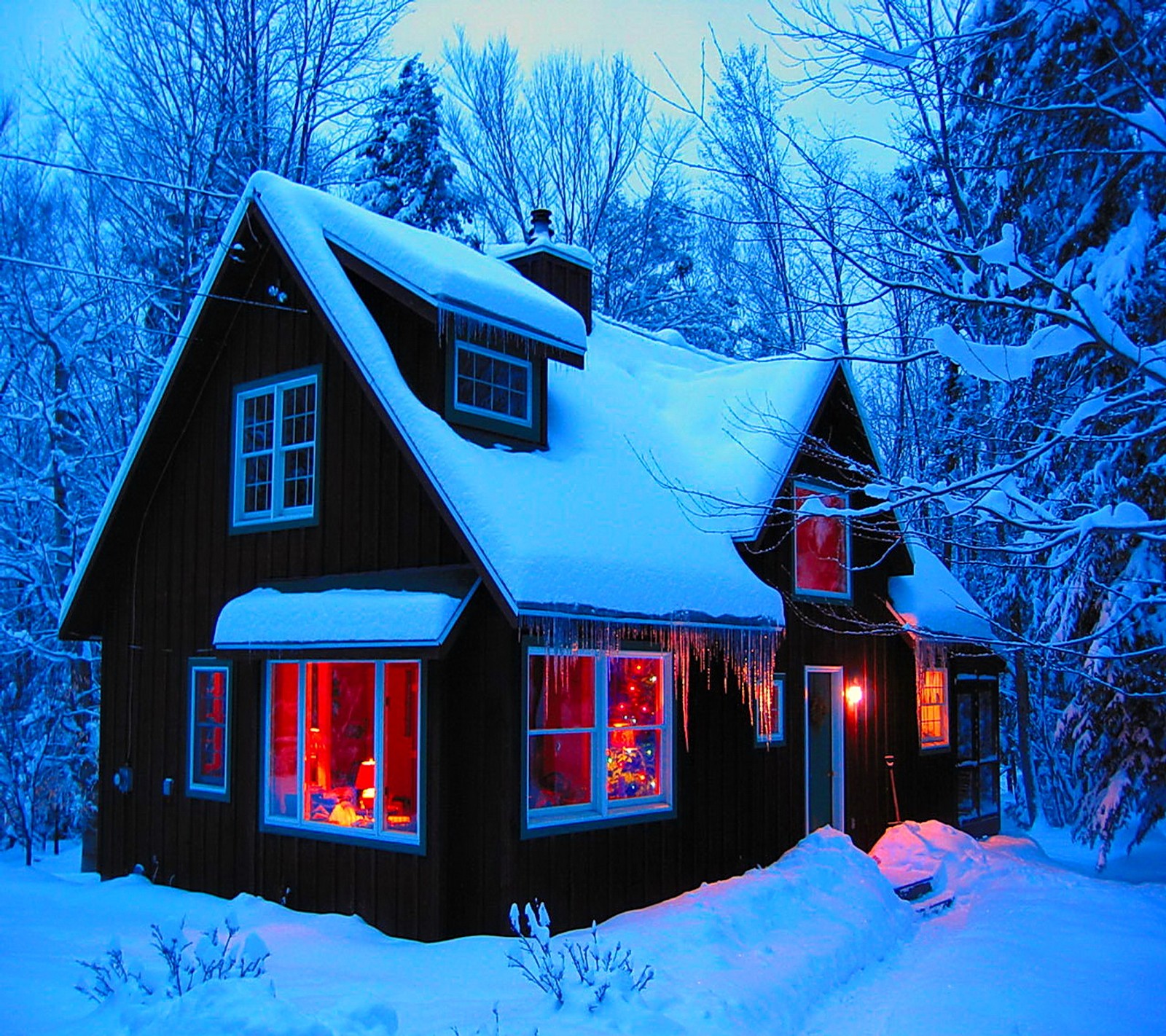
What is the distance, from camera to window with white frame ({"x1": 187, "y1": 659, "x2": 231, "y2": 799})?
11.5m

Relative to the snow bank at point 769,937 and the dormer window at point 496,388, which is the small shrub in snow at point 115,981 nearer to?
the snow bank at point 769,937

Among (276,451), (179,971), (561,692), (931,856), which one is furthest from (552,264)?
(179,971)

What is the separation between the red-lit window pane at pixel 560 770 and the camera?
980 centimetres

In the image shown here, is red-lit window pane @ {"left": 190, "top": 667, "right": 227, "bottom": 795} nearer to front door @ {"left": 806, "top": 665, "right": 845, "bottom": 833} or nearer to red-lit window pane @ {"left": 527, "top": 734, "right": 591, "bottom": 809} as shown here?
red-lit window pane @ {"left": 527, "top": 734, "right": 591, "bottom": 809}

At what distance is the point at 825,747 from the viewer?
14312 millimetres

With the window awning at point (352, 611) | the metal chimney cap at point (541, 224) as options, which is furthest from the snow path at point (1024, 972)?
the metal chimney cap at point (541, 224)

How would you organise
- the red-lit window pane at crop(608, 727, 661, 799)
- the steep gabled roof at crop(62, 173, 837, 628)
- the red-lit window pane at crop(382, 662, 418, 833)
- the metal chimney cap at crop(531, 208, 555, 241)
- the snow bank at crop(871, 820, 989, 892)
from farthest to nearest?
1. the metal chimney cap at crop(531, 208, 555, 241)
2. the snow bank at crop(871, 820, 989, 892)
3. the red-lit window pane at crop(608, 727, 661, 799)
4. the red-lit window pane at crop(382, 662, 418, 833)
5. the steep gabled roof at crop(62, 173, 837, 628)

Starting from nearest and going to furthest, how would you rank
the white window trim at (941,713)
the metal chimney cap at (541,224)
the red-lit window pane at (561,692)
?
the red-lit window pane at (561,692), the metal chimney cap at (541,224), the white window trim at (941,713)

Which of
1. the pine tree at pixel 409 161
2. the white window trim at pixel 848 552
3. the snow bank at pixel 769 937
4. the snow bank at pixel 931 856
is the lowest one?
the snow bank at pixel 931 856

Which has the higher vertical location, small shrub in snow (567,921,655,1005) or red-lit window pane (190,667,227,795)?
red-lit window pane (190,667,227,795)

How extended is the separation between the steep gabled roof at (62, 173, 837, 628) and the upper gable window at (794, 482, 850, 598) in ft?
3.81

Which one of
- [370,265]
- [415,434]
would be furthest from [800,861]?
[370,265]

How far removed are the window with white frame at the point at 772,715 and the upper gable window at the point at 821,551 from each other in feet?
3.96

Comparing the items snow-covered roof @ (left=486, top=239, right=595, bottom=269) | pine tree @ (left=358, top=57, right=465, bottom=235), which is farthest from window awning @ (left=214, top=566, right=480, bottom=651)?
pine tree @ (left=358, top=57, right=465, bottom=235)
